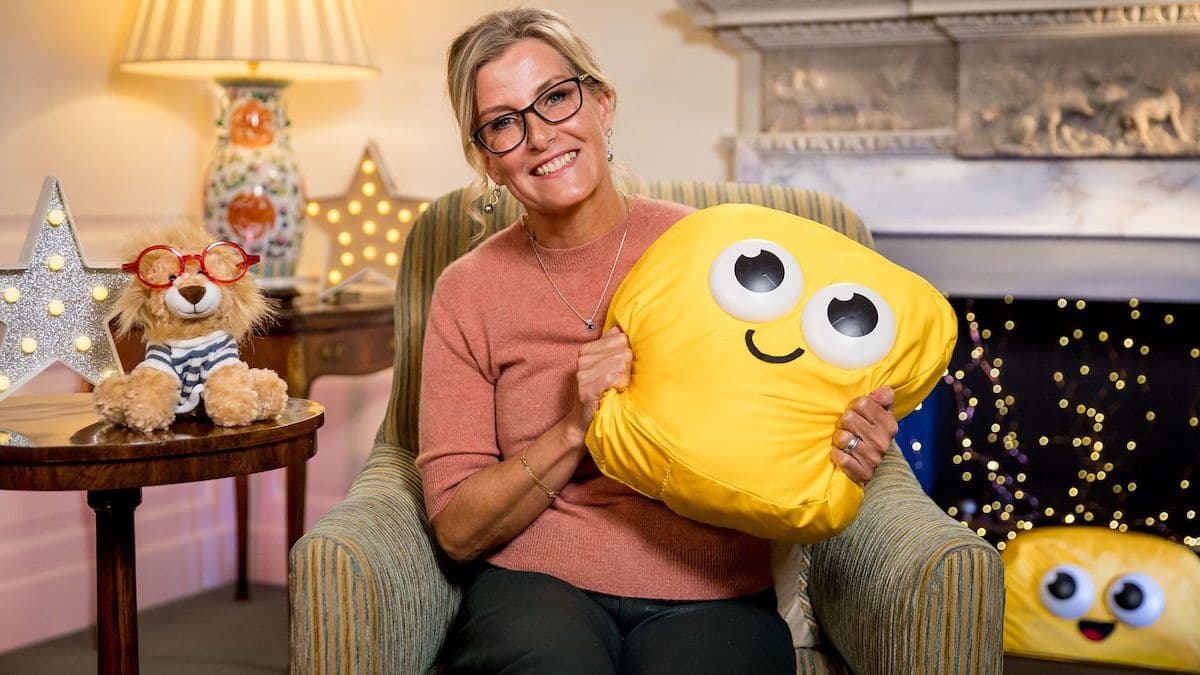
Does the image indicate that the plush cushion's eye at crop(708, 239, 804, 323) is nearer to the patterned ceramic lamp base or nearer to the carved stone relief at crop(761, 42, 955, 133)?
the carved stone relief at crop(761, 42, 955, 133)

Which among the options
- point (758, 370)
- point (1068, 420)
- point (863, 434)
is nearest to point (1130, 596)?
point (1068, 420)

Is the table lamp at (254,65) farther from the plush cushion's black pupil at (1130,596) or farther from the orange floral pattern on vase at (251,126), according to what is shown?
the plush cushion's black pupil at (1130,596)

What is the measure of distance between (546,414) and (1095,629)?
4.00ft

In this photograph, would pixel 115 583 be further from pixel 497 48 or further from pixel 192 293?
pixel 497 48

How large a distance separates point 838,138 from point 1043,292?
0.47m

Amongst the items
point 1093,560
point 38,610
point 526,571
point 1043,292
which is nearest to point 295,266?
point 38,610

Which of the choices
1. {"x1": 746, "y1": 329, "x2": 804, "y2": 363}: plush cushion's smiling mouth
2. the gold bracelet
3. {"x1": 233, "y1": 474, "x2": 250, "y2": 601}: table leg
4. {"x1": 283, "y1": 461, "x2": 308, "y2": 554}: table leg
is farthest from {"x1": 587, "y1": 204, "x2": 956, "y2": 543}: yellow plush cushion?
{"x1": 233, "y1": 474, "x2": 250, "y2": 601}: table leg

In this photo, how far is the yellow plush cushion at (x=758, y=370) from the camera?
1.14 meters

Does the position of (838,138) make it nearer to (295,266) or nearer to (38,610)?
(295,266)

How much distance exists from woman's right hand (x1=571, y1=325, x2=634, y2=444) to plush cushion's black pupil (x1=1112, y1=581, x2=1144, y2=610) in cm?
124

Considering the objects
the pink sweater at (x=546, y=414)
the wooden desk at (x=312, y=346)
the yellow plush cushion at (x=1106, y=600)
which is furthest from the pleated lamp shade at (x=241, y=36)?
the yellow plush cushion at (x=1106, y=600)

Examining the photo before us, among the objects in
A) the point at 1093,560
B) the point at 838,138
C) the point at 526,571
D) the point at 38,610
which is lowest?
the point at 38,610

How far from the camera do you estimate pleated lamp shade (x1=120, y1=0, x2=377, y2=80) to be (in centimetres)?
225

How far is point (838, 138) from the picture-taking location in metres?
2.28
